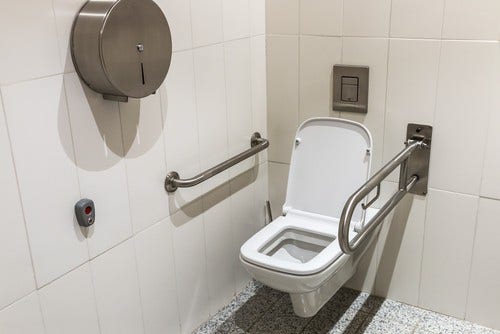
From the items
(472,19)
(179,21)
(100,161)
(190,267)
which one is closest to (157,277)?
(190,267)

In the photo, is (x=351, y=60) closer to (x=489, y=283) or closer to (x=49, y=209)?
(x=489, y=283)

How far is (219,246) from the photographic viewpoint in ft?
7.20

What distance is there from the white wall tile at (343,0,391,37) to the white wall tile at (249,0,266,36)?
35 centimetres

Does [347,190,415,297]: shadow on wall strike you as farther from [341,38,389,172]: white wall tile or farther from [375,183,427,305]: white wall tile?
[341,38,389,172]: white wall tile

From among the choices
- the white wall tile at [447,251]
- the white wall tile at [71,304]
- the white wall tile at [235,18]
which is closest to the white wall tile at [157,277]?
the white wall tile at [71,304]

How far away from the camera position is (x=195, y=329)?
7.02ft

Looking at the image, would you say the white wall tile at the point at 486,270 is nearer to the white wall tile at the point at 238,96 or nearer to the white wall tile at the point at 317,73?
the white wall tile at the point at 317,73

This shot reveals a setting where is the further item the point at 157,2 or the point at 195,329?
the point at 195,329

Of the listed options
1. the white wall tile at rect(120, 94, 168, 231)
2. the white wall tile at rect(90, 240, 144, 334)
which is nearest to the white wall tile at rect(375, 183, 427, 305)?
the white wall tile at rect(120, 94, 168, 231)

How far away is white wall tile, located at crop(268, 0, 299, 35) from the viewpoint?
2.15 m

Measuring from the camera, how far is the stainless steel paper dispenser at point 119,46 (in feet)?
4.55

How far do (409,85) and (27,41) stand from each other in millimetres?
1334

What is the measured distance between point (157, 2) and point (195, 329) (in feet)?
4.13

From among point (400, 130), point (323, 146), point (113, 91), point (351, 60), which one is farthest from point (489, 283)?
point (113, 91)
